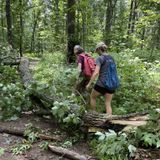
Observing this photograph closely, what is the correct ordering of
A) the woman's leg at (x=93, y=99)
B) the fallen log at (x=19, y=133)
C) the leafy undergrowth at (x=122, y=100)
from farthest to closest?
the woman's leg at (x=93, y=99) < the fallen log at (x=19, y=133) < the leafy undergrowth at (x=122, y=100)

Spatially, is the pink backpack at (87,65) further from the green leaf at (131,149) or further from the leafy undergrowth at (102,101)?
the green leaf at (131,149)

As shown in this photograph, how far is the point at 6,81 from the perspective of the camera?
1223cm

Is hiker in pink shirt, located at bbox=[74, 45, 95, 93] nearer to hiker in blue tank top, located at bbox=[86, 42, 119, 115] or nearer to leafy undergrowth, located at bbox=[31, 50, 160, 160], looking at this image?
leafy undergrowth, located at bbox=[31, 50, 160, 160]

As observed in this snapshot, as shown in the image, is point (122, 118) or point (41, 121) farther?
point (41, 121)

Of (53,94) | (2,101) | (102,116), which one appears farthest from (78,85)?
(102,116)

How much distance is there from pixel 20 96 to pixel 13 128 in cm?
118

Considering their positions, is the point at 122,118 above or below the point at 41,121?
above

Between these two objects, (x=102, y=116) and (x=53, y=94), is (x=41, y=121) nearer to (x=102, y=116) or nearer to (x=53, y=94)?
(x=53, y=94)

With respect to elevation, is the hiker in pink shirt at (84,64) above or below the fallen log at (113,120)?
above

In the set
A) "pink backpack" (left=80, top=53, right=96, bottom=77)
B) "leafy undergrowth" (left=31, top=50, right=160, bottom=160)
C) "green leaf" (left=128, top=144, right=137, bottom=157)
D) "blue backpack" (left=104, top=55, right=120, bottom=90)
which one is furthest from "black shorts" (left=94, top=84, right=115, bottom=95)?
"green leaf" (left=128, top=144, right=137, bottom=157)

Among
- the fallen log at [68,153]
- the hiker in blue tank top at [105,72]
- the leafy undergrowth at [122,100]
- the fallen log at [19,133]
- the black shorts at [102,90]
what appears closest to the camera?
the leafy undergrowth at [122,100]

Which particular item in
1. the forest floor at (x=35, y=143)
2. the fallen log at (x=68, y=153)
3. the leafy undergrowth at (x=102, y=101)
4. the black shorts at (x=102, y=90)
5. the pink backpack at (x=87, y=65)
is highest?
the pink backpack at (x=87, y=65)

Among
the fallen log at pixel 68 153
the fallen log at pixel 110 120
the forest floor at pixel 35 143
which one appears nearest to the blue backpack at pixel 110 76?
the fallen log at pixel 110 120

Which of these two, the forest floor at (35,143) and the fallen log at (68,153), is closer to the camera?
the fallen log at (68,153)
